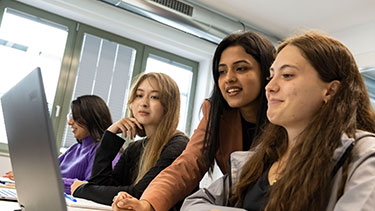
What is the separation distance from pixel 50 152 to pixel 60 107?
11.9 feet

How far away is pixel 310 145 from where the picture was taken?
92 cm

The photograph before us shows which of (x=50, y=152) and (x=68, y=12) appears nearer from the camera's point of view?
(x=50, y=152)

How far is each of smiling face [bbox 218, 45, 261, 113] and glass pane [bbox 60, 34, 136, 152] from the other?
3057 mm

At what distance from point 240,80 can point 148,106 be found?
675 millimetres

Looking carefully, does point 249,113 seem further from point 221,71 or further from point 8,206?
point 8,206

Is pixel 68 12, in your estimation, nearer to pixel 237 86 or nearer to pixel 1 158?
pixel 1 158

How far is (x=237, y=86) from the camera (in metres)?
1.37

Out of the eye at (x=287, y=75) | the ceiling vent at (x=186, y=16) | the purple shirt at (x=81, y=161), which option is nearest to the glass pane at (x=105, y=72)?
the ceiling vent at (x=186, y=16)

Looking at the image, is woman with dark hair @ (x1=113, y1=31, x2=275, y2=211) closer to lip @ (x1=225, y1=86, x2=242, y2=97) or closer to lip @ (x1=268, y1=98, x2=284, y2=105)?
lip @ (x1=225, y1=86, x2=242, y2=97)

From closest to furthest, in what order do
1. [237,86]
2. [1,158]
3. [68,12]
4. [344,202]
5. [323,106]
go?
[344,202], [323,106], [237,86], [1,158], [68,12]

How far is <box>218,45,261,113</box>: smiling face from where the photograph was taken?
4.48 ft

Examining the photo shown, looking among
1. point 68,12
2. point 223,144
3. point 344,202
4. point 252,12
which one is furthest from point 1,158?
point 344,202

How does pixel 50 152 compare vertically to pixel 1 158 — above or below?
above

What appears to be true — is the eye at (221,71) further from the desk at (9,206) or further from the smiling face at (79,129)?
the smiling face at (79,129)
